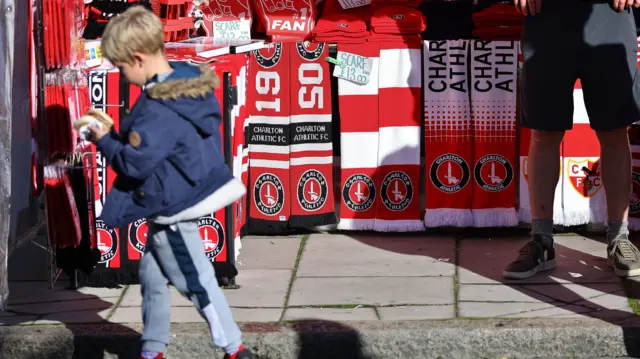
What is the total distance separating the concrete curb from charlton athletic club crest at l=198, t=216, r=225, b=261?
2.59 feet

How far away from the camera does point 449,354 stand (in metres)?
4.93

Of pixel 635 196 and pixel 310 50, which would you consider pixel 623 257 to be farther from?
pixel 310 50

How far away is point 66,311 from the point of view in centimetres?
539

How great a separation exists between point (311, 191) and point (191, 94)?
2569 mm

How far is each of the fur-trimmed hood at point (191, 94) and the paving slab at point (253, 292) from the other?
1.35m

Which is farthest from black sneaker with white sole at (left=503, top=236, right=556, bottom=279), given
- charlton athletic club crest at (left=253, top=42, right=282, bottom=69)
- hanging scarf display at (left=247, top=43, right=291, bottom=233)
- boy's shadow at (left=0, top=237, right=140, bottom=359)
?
boy's shadow at (left=0, top=237, right=140, bottom=359)

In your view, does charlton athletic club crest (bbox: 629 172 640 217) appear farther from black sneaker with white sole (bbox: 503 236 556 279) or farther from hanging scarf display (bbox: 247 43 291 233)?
hanging scarf display (bbox: 247 43 291 233)

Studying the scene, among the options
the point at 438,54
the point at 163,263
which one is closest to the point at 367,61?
the point at 438,54

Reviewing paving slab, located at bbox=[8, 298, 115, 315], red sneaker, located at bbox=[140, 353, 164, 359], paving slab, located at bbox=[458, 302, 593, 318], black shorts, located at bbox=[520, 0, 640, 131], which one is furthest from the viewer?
black shorts, located at bbox=[520, 0, 640, 131]

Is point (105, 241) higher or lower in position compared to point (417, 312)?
higher

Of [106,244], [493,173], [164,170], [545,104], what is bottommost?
[106,244]

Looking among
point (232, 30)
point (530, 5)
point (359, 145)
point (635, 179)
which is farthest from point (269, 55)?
point (635, 179)

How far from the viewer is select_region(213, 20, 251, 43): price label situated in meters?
6.83

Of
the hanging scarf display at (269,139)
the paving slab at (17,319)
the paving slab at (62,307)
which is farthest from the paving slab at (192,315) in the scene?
the hanging scarf display at (269,139)
